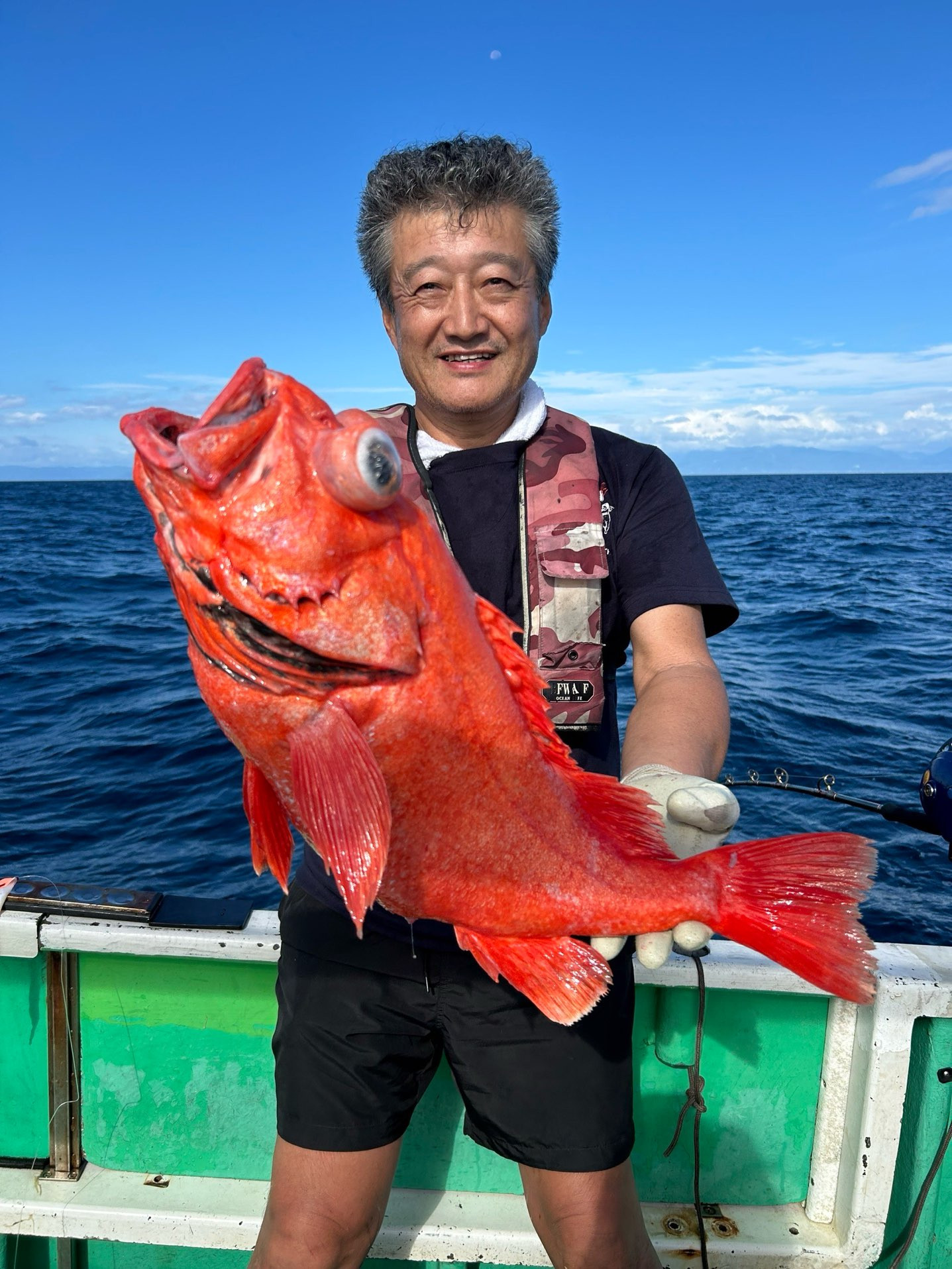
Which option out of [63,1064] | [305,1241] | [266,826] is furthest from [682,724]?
[63,1064]

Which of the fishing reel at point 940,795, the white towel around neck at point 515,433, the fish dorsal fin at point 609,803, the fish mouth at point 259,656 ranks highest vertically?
the white towel around neck at point 515,433

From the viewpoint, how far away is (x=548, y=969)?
229cm

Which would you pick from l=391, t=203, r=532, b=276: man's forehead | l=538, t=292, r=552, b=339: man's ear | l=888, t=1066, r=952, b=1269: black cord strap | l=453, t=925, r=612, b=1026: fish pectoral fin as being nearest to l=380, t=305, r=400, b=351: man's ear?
l=391, t=203, r=532, b=276: man's forehead

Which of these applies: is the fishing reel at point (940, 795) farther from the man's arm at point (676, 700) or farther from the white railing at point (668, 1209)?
the man's arm at point (676, 700)

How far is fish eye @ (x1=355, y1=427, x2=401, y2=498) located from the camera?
161cm

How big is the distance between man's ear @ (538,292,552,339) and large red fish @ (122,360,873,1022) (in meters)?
1.33

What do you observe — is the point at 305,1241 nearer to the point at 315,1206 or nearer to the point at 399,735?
the point at 315,1206

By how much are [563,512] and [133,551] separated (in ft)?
110

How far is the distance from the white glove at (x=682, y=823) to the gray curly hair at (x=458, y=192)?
1602 millimetres

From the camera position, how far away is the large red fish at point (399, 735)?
167 centimetres

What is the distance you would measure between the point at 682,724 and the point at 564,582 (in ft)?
1.85

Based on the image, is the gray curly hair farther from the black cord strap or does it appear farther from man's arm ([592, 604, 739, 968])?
the black cord strap

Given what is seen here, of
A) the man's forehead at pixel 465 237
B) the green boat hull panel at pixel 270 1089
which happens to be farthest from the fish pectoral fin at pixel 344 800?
the green boat hull panel at pixel 270 1089

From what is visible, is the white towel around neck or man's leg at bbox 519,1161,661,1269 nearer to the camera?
man's leg at bbox 519,1161,661,1269
